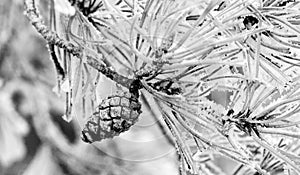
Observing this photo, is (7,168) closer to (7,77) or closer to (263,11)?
(7,77)

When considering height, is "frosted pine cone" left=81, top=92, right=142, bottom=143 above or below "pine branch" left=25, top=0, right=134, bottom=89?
below

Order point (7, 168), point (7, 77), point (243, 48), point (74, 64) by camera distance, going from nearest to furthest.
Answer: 1. point (243, 48)
2. point (74, 64)
3. point (7, 77)
4. point (7, 168)

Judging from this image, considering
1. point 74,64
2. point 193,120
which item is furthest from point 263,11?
point 74,64

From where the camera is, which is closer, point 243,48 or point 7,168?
point 243,48

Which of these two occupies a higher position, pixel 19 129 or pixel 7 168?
pixel 19 129

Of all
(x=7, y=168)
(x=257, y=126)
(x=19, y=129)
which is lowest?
(x=7, y=168)

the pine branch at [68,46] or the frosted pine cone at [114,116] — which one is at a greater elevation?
the pine branch at [68,46]

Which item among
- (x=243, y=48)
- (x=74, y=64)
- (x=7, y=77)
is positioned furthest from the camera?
(x=7, y=77)

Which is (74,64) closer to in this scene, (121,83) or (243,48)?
(121,83)
